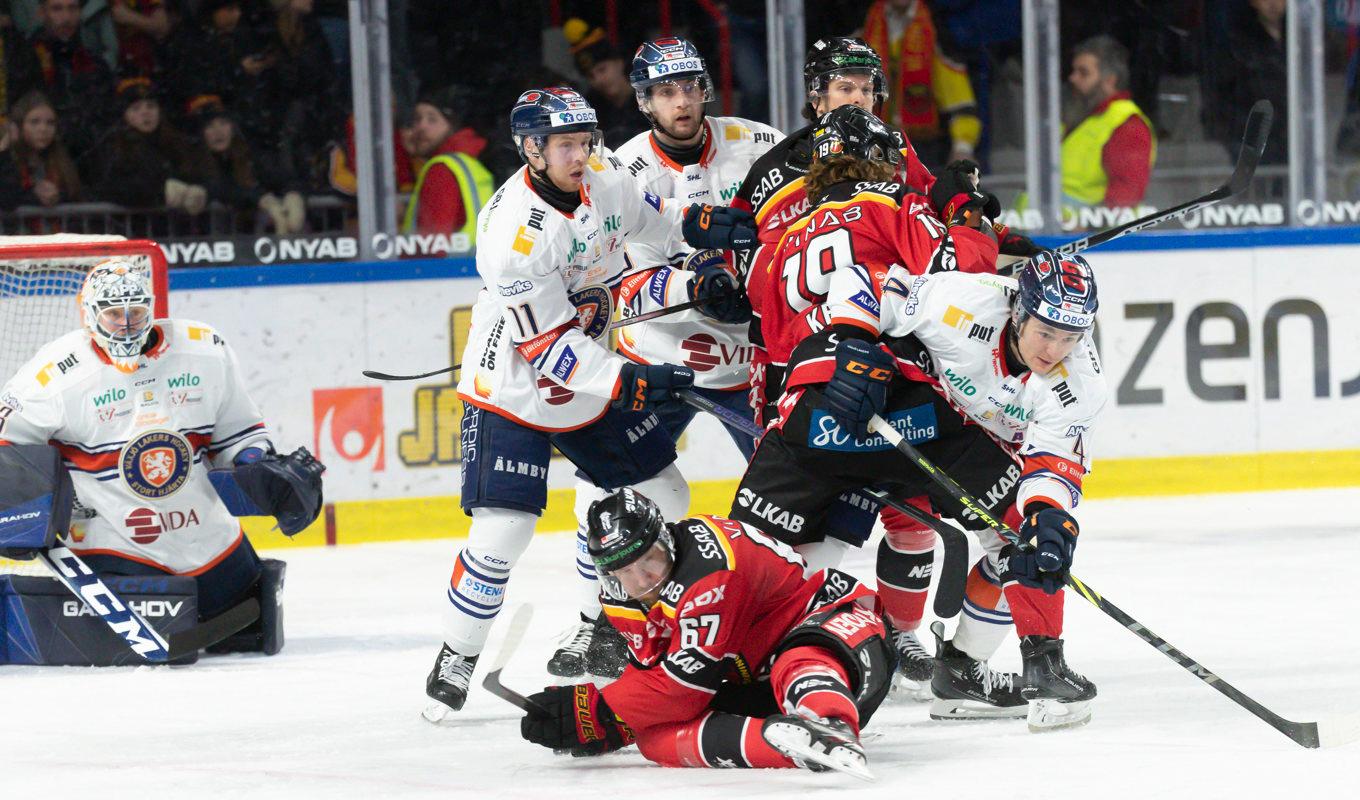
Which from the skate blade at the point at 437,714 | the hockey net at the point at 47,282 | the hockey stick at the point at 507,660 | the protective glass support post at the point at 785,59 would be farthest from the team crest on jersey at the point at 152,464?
the protective glass support post at the point at 785,59

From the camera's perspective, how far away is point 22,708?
4414 mm

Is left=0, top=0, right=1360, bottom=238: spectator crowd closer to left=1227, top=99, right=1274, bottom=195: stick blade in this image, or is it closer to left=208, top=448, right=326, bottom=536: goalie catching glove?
left=208, top=448, right=326, bottom=536: goalie catching glove

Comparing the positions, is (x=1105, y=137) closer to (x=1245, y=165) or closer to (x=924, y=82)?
(x=924, y=82)

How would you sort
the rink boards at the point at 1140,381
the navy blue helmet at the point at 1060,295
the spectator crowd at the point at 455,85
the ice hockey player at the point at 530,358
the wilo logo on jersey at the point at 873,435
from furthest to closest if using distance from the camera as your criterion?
the spectator crowd at the point at 455,85
the rink boards at the point at 1140,381
the ice hockey player at the point at 530,358
the wilo logo on jersey at the point at 873,435
the navy blue helmet at the point at 1060,295

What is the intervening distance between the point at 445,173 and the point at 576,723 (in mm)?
3576

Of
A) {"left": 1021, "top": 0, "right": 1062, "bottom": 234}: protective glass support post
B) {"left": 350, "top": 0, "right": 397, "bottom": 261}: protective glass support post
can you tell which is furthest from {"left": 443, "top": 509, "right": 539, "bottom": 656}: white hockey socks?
{"left": 1021, "top": 0, "right": 1062, "bottom": 234}: protective glass support post

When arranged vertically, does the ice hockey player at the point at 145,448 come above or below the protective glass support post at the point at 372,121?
below

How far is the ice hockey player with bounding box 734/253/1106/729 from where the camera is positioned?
3709 millimetres

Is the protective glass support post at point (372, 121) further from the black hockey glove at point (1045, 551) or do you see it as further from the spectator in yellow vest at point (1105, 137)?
the black hockey glove at point (1045, 551)

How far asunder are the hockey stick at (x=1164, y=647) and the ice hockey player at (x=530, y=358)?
57cm

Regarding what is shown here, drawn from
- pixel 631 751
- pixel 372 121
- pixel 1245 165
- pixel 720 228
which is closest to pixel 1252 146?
pixel 1245 165

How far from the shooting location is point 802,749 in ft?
10.8

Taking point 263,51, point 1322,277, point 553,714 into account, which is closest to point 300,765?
point 553,714

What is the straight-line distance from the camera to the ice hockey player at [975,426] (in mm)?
3709
